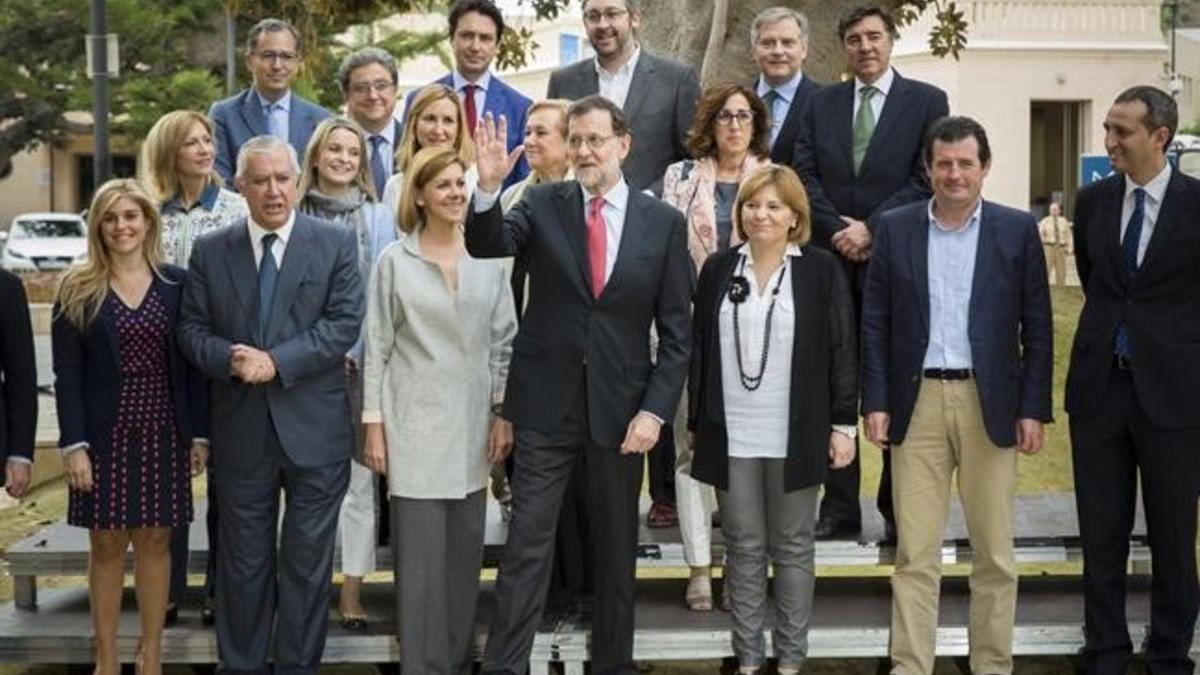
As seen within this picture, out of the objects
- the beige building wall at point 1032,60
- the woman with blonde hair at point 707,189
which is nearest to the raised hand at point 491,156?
the woman with blonde hair at point 707,189

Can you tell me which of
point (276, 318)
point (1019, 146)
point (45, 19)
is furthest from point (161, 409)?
point (1019, 146)

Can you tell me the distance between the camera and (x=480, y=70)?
696 centimetres

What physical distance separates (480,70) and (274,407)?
191cm

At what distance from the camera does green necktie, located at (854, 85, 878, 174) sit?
644 centimetres

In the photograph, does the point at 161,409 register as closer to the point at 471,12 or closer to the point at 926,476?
A: the point at 471,12

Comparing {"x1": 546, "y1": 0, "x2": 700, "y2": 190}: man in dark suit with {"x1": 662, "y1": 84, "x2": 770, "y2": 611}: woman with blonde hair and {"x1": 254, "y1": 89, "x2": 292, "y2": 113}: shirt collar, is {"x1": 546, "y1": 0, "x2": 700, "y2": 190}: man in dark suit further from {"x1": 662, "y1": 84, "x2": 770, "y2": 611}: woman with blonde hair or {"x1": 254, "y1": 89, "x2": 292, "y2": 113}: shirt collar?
{"x1": 254, "y1": 89, "x2": 292, "y2": 113}: shirt collar

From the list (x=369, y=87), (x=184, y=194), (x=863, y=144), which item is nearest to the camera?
(x=184, y=194)

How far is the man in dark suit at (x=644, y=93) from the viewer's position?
671 cm

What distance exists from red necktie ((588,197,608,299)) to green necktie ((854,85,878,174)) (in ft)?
3.87

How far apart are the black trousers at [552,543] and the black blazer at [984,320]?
3.15 feet

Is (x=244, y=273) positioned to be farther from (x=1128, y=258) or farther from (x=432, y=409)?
(x=1128, y=258)

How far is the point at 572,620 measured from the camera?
245 inches

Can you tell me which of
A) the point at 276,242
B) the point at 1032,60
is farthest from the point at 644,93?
the point at 1032,60

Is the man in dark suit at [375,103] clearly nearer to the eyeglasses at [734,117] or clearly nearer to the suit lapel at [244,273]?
the suit lapel at [244,273]
